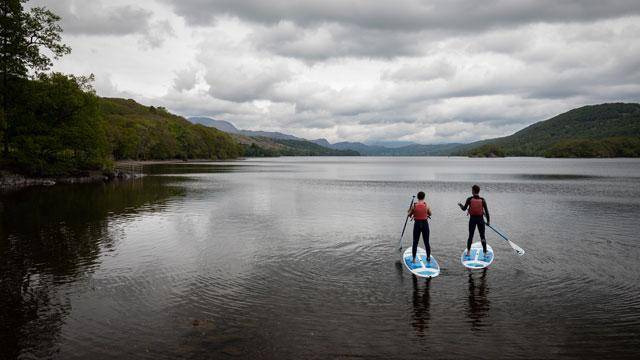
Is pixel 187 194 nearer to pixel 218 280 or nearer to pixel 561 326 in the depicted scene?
pixel 218 280

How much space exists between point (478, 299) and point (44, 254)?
19.3m

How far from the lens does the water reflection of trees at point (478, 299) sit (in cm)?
1198

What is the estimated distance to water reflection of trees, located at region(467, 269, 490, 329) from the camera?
11977 mm

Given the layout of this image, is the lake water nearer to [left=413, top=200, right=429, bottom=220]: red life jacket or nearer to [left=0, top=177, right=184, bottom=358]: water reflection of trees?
[left=0, top=177, right=184, bottom=358]: water reflection of trees

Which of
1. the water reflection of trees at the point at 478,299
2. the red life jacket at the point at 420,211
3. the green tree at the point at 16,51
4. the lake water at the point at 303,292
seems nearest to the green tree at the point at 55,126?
the green tree at the point at 16,51

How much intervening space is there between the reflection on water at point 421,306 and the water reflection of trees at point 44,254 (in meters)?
9.32

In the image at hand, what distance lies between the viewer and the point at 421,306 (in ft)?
42.3

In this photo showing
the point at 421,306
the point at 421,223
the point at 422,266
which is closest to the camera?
the point at 421,306

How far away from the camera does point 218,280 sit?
51.5 ft

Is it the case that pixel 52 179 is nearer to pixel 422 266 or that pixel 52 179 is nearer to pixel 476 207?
pixel 422 266

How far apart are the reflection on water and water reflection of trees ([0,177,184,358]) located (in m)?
9.32

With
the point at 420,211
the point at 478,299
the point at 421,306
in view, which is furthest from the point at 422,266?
the point at 421,306

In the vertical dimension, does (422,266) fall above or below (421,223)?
below

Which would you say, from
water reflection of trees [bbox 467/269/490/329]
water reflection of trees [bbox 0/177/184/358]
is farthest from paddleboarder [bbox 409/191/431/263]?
water reflection of trees [bbox 0/177/184/358]
